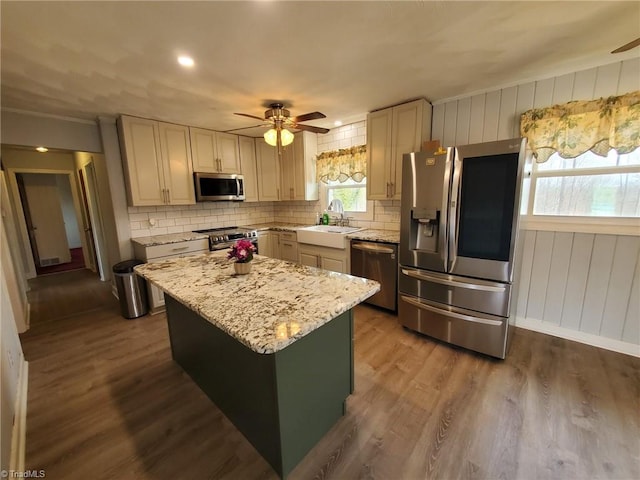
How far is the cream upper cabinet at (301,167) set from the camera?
157 inches

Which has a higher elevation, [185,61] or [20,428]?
[185,61]

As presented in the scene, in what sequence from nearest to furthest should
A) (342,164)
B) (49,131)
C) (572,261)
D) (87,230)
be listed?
1. (572,261)
2. (49,131)
3. (342,164)
4. (87,230)

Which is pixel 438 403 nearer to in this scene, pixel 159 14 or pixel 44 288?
pixel 159 14

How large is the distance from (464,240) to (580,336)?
1.51 m

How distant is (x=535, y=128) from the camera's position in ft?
7.78

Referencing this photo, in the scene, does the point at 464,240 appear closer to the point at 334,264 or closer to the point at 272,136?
the point at 334,264

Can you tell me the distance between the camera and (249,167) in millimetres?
4309

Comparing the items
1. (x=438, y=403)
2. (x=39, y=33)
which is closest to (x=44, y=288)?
(x=39, y=33)

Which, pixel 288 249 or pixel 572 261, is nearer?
pixel 572 261

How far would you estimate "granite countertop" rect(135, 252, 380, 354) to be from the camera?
1066 millimetres

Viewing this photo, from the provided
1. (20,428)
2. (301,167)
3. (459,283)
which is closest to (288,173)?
(301,167)

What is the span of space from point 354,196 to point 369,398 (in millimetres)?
2724

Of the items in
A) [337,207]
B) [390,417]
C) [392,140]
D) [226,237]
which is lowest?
[390,417]

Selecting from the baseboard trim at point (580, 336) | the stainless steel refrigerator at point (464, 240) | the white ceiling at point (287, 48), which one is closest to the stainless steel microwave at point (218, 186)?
the white ceiling at point (287, 48)
